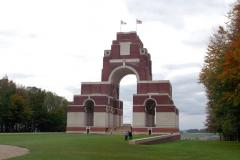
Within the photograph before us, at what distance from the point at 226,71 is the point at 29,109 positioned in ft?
183

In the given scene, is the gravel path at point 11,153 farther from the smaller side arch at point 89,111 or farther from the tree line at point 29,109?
the tree line at point 29,109

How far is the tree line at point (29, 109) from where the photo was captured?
71438 millimetres

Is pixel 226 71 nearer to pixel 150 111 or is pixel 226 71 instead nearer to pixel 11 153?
pixel 11 153

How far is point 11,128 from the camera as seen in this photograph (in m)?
77.4

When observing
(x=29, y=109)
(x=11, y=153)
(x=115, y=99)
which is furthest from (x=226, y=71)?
(x=29, y=109)

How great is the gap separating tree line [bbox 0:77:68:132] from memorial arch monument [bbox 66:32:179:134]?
372 inches

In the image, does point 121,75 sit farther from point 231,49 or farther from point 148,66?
point 231,49

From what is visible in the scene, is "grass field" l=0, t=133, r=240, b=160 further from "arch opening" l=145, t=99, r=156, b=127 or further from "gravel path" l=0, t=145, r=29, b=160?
"arch opening" l=145, t=99, r=156, b=127

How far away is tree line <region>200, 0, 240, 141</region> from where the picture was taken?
24025 millimetres

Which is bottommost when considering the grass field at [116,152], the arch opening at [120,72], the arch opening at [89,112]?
the grass field at [116,152]

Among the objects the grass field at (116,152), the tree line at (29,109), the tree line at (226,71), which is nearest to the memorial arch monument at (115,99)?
the tree line at (29,109)

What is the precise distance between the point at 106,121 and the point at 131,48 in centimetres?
1346

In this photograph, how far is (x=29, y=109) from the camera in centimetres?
7512

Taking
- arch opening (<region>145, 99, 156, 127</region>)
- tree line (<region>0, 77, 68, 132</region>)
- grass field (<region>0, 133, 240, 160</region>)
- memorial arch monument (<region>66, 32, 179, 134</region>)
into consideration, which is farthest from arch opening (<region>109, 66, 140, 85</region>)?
grass field (<region>0, 133, 240, 160</region>)
